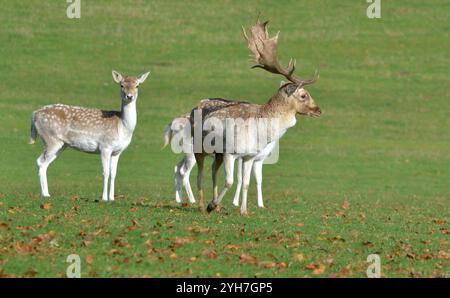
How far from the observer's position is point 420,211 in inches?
821

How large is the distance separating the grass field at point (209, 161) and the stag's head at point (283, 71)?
178 cm

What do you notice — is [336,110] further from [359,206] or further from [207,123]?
[207,123]

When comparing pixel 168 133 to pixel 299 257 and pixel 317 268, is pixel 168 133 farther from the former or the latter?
pixel 317 268

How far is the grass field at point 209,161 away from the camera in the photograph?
13547 mm

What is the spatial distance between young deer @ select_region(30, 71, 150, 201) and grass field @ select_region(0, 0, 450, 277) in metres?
0.92

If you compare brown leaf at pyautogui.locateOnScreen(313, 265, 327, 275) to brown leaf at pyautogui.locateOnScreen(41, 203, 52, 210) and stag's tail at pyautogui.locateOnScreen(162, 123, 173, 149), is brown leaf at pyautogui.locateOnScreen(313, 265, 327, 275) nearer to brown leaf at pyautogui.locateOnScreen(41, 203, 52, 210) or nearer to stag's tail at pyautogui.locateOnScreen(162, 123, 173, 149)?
brown leaf at pyautogui.locateOnScreen(41, 203, 52, 210)

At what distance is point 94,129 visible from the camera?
1922cm

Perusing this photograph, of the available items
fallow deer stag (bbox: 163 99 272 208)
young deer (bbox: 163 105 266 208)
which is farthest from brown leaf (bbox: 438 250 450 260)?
young deer (bbox: 163 105 266 208)

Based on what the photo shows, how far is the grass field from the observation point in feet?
44.4

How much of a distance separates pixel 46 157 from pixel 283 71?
4.36 metres

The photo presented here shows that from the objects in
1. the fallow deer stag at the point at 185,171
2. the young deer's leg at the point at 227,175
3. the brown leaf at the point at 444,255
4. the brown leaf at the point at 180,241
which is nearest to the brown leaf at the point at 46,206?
the young deer's leg at the point at 227,175

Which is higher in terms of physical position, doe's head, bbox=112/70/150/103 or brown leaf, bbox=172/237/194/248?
doe's head, bbox=112/70/150/103

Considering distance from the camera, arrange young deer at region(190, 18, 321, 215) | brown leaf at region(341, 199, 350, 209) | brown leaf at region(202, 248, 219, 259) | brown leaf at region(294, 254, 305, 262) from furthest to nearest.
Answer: brown leaf at region(341, 199, 350, 209)
young deer at region(190, 18, 321, 215)
brown leaf at region(294, 254, 305, 262)
brown leaf at region(202, 248, 219, 259)

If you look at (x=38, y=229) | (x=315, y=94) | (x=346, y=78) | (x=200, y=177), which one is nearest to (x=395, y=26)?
(x=346, y=78)
